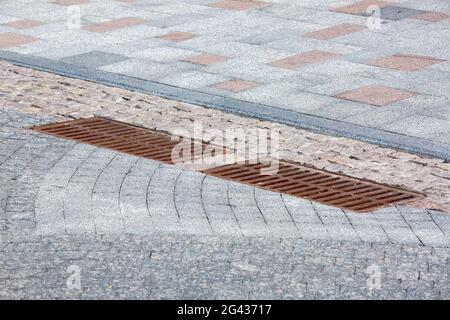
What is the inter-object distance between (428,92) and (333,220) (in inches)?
139

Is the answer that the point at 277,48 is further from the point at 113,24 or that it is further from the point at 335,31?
the point at 113,24

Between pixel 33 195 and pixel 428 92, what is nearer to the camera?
pixel 33 195

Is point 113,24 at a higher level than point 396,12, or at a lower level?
lower

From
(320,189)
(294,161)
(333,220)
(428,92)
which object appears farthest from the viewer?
(428,92)

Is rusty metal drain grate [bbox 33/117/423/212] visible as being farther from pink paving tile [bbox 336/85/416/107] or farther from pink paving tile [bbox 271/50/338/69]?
pink paving tile [bbox 271/50/338/69]

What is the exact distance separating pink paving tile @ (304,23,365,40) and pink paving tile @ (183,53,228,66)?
58.9 inches

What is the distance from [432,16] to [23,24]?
17.8 feet

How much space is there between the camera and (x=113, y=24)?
549 inches

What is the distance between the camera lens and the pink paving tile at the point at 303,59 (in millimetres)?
11734

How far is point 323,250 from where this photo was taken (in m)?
6.95

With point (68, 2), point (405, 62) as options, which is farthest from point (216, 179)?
point (68, 2)

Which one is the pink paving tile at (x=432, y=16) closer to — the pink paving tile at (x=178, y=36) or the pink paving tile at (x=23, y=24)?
the pink paving tile at (x=178, y=36)
